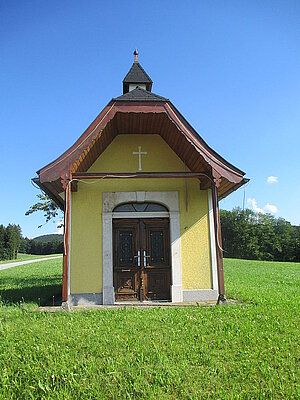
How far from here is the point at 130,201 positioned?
29.0 feet

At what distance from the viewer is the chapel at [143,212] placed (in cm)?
809

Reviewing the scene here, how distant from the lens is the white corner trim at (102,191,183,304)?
27.3ft

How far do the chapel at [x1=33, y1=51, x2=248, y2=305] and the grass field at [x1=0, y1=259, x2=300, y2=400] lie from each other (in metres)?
2.21

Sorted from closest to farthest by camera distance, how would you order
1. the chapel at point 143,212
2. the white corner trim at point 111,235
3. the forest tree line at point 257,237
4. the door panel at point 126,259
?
the chapel at point 143,212 → the white corner trim at point 111,235 → the door panel at point 126,259 → the forest tree line at point 257,237

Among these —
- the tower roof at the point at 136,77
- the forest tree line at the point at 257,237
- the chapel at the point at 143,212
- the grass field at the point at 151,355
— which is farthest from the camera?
the forest tree line at the point at 257,237

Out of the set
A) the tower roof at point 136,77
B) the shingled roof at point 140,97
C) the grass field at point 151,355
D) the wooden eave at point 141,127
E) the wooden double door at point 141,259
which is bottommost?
the grass field at point 151,355

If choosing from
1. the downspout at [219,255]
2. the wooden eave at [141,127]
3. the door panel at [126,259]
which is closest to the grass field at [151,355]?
the downspout at [219,255]

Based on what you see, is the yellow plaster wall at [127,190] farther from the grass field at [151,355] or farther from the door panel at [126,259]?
the grass field at [151,355]

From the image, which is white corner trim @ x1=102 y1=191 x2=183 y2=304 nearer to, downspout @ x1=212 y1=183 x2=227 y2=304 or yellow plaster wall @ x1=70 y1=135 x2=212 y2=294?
yellow plaster wall @ x1=70 y1=135 x2=212 y2=294

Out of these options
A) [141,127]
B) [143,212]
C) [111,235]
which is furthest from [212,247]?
[141,127]

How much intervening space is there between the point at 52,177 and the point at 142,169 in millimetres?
2735

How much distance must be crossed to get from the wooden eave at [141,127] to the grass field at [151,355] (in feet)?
10.3

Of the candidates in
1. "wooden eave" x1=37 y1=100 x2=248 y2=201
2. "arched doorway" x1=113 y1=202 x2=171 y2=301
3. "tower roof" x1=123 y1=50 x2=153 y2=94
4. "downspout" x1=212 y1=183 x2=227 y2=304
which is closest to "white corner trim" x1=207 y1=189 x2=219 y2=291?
"wooden eave" x1=37 y1=100 x2=248 y2=201

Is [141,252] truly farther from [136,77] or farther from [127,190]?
[136,77]
